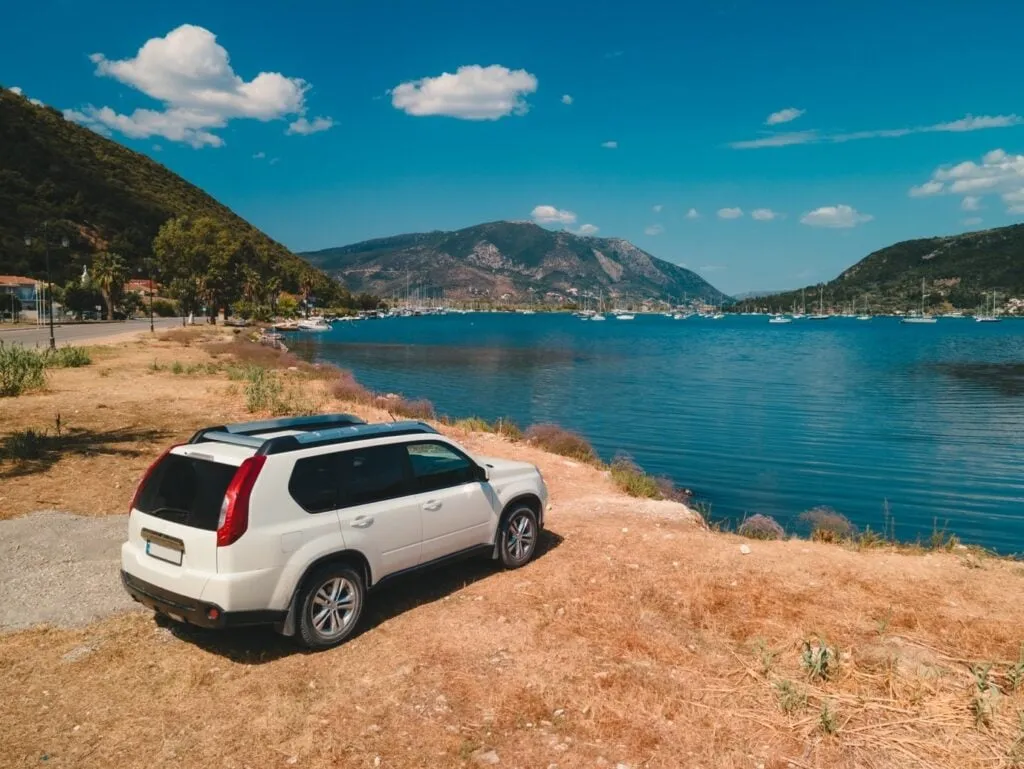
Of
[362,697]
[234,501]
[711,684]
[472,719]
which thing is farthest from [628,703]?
[234,501]

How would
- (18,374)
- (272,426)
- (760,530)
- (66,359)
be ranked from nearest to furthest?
1. (272,426)
2. (760,530)
3. (18,374)
4. (66,359)

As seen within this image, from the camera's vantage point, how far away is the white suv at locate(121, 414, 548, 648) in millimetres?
5844

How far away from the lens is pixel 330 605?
6.44 m

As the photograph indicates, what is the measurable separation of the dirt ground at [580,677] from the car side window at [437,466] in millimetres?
1285

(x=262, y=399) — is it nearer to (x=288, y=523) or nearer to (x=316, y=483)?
(x=316, y=483)

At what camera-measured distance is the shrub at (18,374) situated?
2162cm

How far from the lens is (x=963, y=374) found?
57.5 metres

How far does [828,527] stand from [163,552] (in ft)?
40.2

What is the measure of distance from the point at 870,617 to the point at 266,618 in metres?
6.19

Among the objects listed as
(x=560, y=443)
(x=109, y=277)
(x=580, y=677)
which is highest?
(x=109, y=277)

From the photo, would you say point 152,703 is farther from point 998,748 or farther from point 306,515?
point 998,748

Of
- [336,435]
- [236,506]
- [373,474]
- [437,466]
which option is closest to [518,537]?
[437,466]

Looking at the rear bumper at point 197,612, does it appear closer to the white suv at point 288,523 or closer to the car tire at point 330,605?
the white suv at point 288,523

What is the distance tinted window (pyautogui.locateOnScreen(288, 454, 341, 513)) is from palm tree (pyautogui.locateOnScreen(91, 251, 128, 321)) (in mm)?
89163
